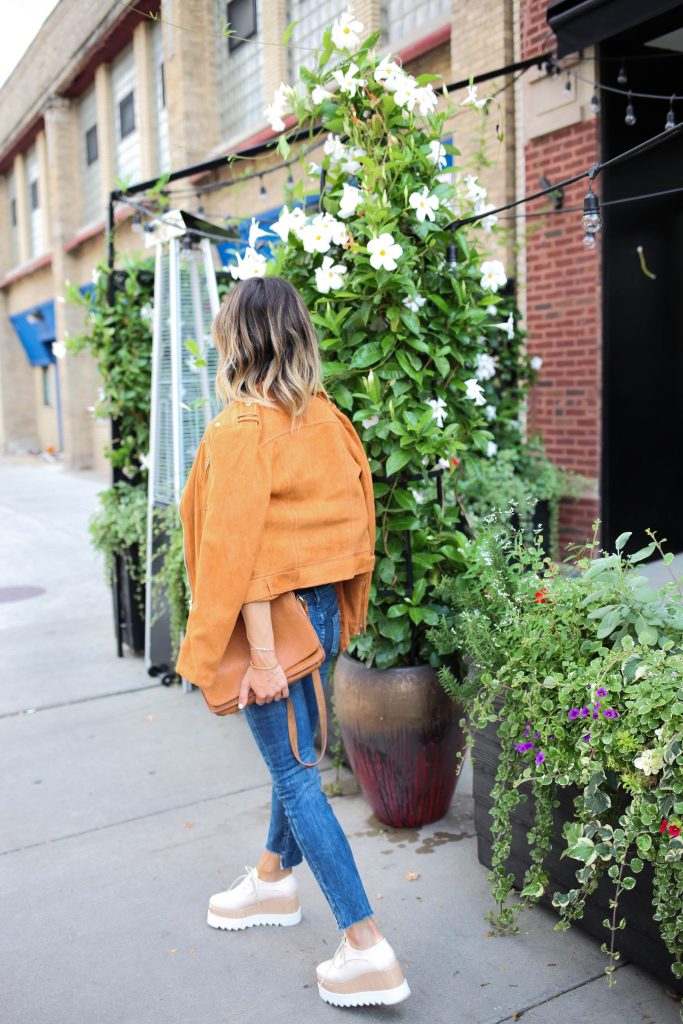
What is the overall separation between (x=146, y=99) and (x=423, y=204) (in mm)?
12986

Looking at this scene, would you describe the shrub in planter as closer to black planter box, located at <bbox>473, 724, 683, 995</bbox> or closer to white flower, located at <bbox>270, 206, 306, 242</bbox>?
white flower, located at <bbox>270, 206, 306, 242</bbox>

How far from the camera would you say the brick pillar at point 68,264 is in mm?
18797

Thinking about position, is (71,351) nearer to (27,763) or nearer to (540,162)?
(27,763)

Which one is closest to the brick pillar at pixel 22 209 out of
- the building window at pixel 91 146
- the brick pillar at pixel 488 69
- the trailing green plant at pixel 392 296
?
the building window at pixel 91 146

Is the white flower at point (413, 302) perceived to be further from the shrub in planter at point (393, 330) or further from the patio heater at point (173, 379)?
the patio heater at point (173, 379)

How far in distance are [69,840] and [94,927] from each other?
670 millimetres

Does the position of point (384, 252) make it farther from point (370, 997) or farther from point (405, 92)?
point (370, 997)

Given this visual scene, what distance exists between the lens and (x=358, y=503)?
8.52ft

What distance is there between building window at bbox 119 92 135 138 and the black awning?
450 inches

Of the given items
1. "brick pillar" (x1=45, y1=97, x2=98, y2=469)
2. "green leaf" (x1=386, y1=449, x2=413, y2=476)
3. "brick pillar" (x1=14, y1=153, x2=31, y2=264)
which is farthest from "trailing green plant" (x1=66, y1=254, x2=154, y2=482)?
"brick pillar" (x1=14, y1=153, x2=31, y2=264)

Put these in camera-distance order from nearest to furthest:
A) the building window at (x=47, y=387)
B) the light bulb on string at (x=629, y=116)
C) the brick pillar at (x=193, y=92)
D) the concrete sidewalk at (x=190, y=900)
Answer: the concrete sidewalk at (x=190, y=900), the light bulb on string at (x=629, y=116), the brick pillar at (x=193, y=92), the building window at (x=47, y=387)

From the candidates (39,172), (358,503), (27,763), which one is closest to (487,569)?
(358,503)

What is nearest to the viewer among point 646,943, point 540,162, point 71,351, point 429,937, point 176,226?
point 646,943

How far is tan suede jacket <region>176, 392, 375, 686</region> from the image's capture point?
7.70ft
